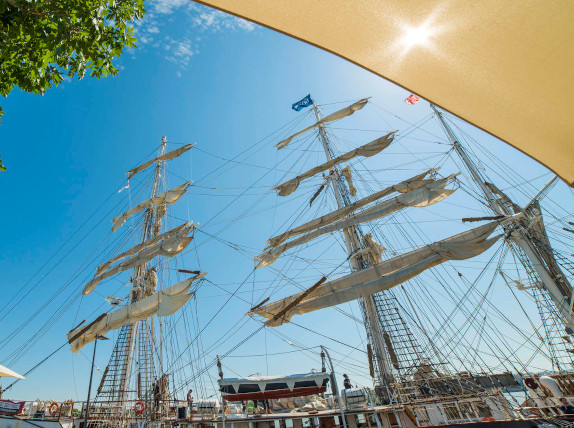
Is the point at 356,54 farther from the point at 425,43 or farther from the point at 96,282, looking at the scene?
the point at 96,282

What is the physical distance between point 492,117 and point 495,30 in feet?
1.55

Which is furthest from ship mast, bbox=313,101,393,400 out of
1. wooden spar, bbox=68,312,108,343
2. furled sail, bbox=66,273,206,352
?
wooden spar, bbox=68,312,108,343

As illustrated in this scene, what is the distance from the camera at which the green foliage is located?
359 centimetres

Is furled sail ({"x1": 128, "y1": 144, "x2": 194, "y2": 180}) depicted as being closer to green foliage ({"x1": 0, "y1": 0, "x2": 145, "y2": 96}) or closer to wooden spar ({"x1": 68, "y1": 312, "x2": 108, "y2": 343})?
wooden spar ({"x1": 68, "y1": 312, "x2": 108, "y2": 343})

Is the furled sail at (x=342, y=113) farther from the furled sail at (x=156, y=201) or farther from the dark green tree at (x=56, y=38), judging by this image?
the dark green tree at (x=56, y=38)

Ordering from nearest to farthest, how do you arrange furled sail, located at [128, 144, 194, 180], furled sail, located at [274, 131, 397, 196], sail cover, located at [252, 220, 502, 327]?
sail cover, located at [252, 220, 502, 327] < furled sail, located at [274, 131, 397, 196] < furled sail, located at [128, 144, 194, 180]

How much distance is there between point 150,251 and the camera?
19641 millimetres

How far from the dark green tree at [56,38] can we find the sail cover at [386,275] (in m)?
13.3

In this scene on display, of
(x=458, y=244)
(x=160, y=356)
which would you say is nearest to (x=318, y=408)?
(x=458, y=244)

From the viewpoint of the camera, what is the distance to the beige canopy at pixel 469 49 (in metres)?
1.31

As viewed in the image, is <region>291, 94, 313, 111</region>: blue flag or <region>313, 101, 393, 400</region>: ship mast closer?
<region>313, 101, 393, 400</region>: ship mast

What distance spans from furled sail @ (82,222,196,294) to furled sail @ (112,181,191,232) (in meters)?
3.48

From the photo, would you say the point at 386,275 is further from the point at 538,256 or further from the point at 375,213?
the point at 538,256

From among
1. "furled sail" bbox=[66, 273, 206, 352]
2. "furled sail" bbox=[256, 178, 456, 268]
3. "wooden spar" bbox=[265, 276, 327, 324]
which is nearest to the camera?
"wooden spar" bbox=[265, 276, 327, 324]
